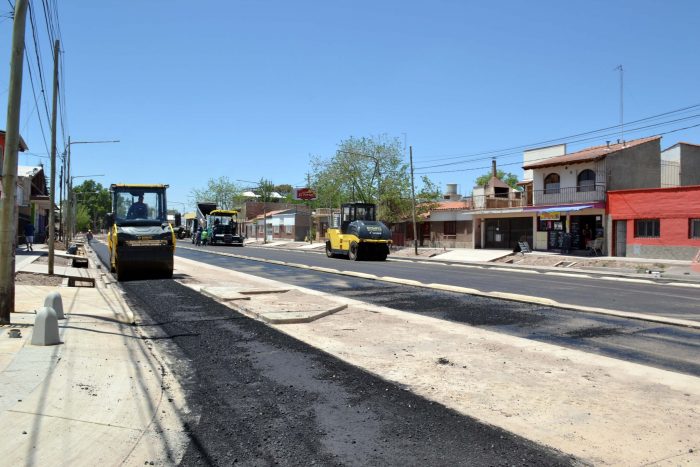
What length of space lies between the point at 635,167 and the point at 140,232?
33.1 meters

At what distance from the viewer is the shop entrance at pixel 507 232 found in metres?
42.2

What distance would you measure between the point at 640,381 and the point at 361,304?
7.63 meters

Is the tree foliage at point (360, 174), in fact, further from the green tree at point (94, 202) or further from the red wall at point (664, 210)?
the green tree at point (94, 202)

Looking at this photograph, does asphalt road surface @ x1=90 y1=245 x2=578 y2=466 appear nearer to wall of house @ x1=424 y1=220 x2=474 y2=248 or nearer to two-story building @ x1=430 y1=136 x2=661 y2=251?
two-story building @ x1=430 y1=136 x2=661 y2=251

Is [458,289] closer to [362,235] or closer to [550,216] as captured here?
[362,235]

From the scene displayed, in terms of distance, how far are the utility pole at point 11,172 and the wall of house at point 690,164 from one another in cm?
4359

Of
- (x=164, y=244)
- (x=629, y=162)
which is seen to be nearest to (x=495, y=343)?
(x=164, y=244)

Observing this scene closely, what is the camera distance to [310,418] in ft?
17.8

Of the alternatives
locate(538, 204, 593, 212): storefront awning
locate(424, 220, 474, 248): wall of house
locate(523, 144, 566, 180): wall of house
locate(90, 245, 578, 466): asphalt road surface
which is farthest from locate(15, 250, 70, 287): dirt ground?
locate(523, 144, 566, 180): wall of house

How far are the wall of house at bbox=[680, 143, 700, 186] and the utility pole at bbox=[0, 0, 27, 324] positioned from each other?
143 feet

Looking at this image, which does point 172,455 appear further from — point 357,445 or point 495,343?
point 495,343

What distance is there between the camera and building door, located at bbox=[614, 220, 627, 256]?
33.8 meters

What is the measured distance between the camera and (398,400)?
598 centimetres

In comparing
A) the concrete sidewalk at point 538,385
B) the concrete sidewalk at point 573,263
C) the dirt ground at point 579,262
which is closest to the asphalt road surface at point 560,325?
the concrete sidewalk at point 538,385
